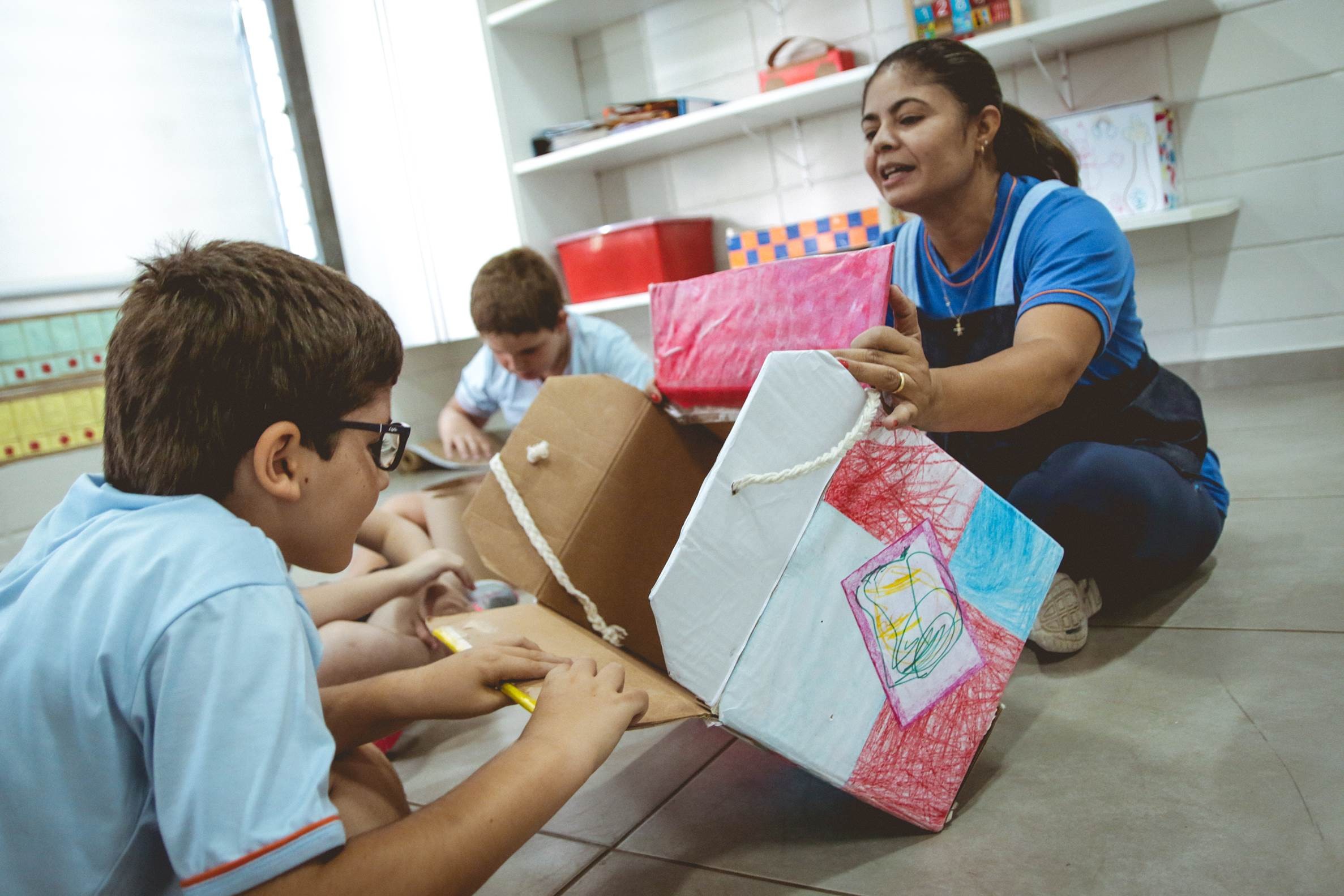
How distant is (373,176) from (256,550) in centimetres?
285

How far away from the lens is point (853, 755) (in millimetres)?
777

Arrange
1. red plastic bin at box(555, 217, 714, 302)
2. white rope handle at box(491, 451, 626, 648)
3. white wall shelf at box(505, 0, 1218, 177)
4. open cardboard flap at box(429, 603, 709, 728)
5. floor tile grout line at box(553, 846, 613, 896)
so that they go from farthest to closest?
red plastic bin at box(555, 217, 714, 302)
white wall shelf at box(505, 0, 1218, 177)
white rope handle at box(491, 451, 626, 648)
floor tile grout line at box(553, 846, 613, 896)
open cardboard flap at box(429, 603, 709, 728)

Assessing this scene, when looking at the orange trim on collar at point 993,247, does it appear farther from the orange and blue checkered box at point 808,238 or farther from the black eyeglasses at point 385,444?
the orange and blue checkered box at point 808,238

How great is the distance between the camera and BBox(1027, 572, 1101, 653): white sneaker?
113 cm

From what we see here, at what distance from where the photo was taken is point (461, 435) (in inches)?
81.8

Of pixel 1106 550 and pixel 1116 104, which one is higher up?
pixel 1116 104

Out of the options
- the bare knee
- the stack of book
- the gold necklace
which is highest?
the stack of book

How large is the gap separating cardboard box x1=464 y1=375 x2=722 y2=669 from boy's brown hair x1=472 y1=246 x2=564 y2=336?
28.0 inches

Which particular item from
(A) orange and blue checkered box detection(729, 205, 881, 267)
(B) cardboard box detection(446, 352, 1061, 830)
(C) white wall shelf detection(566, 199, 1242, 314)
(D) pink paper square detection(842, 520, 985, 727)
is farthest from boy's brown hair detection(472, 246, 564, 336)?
(D) pink paper square detection(842, 520, 985, 727)

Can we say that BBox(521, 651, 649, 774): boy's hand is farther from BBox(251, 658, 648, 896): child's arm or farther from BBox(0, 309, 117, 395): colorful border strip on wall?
BBox(0, 309, 117, 395): colorful border strip on wall

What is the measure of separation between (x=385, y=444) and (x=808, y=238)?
1.98 metres

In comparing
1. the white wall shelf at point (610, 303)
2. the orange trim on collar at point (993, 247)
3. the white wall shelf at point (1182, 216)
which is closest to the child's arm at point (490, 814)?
the orange trim on collar at point (993, 247)

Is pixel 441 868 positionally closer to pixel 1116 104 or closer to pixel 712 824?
pixel 712 824

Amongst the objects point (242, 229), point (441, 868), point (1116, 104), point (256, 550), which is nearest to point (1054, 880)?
point (441, 868)
